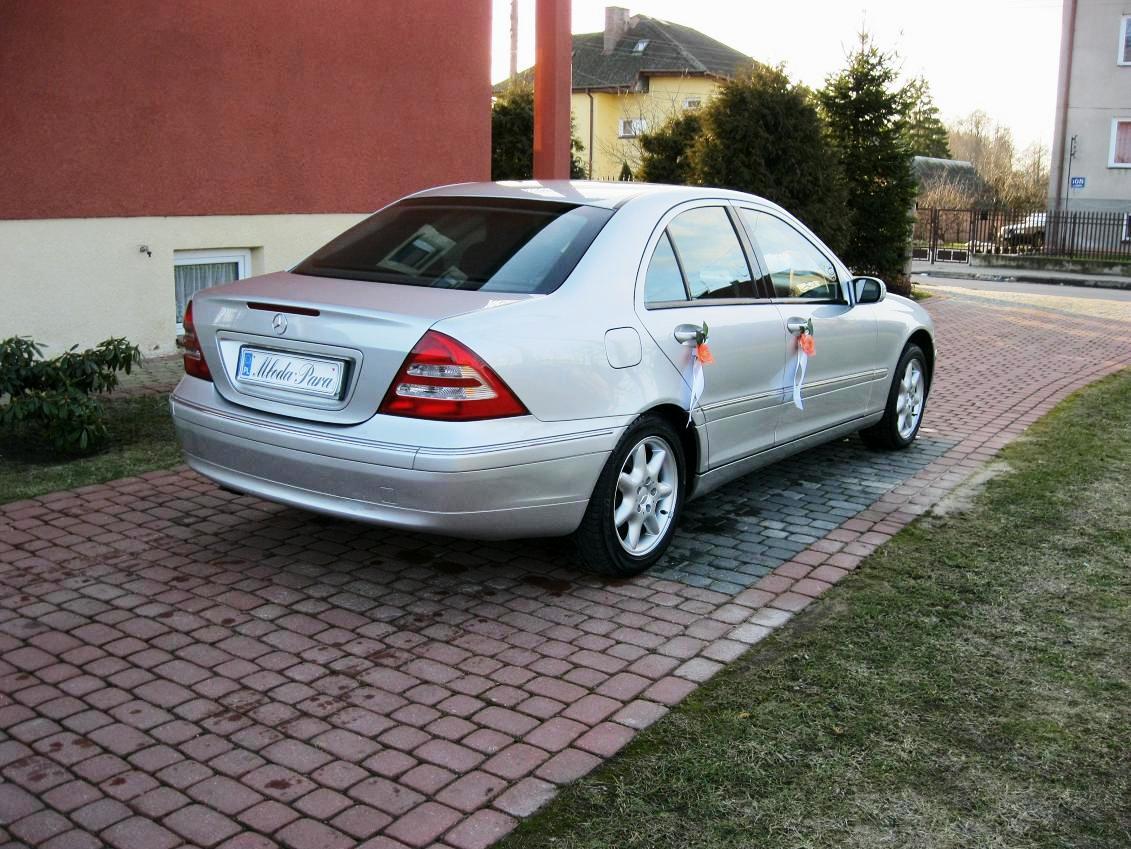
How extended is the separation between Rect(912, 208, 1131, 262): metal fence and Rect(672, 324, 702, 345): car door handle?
28.8 m

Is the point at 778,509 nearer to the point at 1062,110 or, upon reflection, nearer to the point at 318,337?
the point at 318,337

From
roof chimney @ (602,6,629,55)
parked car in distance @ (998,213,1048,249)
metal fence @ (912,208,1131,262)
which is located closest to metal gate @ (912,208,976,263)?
metal fence @ (912,208,1131,262)

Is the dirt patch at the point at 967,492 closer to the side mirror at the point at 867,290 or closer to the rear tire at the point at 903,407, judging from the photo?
the rear tire at the point at 903,407

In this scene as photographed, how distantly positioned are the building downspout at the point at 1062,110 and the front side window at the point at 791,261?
33.4 meters

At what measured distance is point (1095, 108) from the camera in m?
36.2

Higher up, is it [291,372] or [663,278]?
[663,278]

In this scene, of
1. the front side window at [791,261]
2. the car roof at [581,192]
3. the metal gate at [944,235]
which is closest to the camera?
the car roof at [581,192]

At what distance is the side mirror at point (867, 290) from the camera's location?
6.73 m

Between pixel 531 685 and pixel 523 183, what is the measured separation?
2910 mm

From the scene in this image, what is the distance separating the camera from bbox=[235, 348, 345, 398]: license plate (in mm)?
4453

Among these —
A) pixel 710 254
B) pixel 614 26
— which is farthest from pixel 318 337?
pixel 614 26

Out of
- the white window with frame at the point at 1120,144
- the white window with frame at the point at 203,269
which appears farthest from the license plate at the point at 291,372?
the white window with frame at the point at 1120,144

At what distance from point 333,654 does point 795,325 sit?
118 inches

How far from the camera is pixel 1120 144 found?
118 feet
